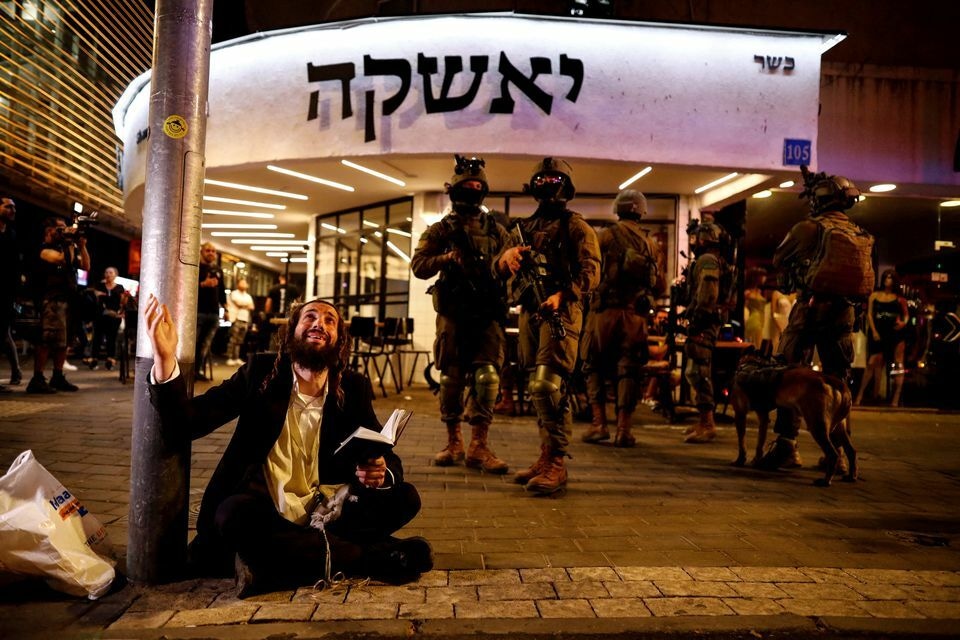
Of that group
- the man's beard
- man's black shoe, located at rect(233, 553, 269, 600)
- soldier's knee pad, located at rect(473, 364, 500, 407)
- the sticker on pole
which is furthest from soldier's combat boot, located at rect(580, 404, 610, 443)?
the sticker on pole

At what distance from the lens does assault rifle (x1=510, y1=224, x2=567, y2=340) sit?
4629 mm

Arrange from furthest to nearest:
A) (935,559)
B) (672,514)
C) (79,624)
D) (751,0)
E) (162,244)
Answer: (751,0) < (672,514) < (935,559) < (162,244) < (79,624)

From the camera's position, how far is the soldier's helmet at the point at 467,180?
5.23 meters

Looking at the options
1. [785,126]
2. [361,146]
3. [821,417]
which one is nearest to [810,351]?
[821,417]

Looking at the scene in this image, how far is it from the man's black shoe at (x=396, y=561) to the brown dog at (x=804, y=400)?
11.7ft

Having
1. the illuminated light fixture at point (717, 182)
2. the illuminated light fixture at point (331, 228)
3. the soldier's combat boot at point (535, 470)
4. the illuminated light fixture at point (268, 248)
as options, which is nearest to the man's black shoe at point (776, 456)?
the soldier's combat boot at point (535, 470)

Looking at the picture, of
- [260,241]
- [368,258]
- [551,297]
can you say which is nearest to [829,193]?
[551,297]

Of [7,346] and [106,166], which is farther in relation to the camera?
[106,166]

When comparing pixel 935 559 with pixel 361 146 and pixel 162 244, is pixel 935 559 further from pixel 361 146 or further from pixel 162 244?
pixel 361 146

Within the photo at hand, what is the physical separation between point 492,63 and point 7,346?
287 inches

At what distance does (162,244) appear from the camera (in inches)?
106

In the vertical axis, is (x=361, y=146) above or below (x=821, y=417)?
above

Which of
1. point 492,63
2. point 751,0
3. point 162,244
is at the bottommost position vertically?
point 162,244

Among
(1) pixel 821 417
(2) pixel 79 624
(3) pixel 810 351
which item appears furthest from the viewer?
(3) pixel 810 351
